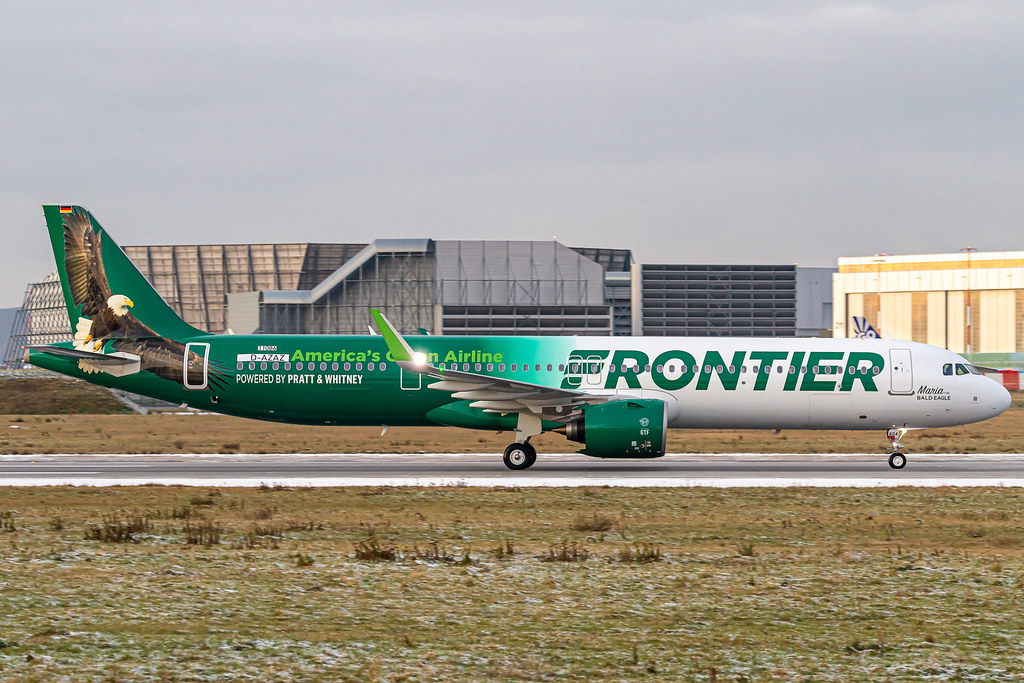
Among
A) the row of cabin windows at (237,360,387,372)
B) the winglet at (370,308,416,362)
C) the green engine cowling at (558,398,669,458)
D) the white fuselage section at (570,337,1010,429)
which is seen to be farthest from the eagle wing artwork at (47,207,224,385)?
the white fuselage section at (570,337,1010,429)

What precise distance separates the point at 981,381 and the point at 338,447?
20340mm

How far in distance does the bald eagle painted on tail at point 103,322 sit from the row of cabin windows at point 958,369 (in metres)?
20.0

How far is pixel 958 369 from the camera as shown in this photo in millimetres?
30266

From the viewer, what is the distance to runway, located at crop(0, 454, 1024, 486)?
967 inches

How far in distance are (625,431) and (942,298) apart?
125m

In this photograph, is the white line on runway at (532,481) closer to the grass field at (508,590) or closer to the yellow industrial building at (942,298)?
the grass field at (508,590)

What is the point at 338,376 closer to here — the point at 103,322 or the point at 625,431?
the point at 103,322

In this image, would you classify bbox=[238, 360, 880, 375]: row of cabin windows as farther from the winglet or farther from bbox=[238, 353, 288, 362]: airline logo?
the winglet

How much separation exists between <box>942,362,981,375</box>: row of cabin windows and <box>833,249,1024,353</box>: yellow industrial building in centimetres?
11022

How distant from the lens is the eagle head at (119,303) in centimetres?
3083

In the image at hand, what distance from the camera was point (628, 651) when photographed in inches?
368

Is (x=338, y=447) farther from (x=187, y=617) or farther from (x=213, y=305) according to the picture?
(x=213, y=305)

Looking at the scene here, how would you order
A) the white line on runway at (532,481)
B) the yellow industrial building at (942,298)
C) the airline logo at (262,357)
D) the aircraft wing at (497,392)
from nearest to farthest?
1. the white line on runway at (532,481)
2. the aircraft wing at (497,392)
3. the airline logo at (262,357)
4. the yellow industrial building at (942,298)

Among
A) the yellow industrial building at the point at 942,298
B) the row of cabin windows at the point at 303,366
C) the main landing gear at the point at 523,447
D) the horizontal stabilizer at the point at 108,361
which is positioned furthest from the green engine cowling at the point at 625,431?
the yellow industrial building at the point at 942,298
